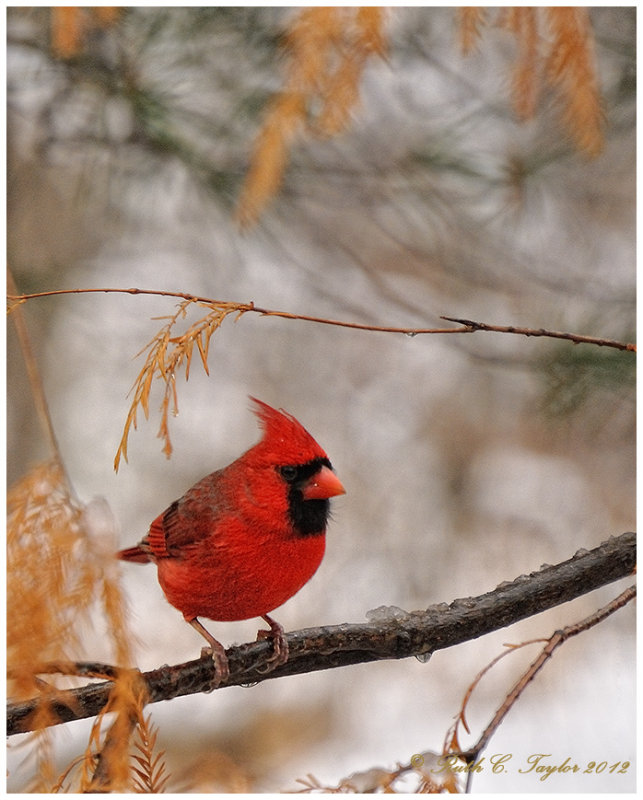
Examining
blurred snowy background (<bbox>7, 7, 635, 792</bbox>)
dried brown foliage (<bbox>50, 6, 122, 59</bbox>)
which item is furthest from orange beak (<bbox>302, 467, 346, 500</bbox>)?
dried brown foliage (<bbox>50, 6, 122, 59</bbox>)

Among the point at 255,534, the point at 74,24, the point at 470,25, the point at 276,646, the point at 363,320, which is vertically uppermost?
the point at 74,24

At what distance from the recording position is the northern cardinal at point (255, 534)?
3.53 feet

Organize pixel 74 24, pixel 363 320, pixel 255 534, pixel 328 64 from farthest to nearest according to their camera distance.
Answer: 1. pixel 363 320
2. pixel 74 24
3. pixel 255 534
4. pixel 328 64

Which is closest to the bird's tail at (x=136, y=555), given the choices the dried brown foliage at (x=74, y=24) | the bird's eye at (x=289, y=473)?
the bird's eye at (x=289, y=473)

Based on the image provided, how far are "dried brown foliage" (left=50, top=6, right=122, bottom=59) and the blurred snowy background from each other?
2.4 inches

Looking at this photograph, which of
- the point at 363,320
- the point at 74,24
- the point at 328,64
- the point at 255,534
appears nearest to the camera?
the point at 328,64

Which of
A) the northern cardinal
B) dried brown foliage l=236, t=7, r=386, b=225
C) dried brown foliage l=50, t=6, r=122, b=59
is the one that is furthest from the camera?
dried brown foliage l=50, t=6, r=122, b=59

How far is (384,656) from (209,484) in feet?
1.12

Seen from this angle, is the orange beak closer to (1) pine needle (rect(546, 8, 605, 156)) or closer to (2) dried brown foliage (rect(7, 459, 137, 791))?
(2) dried brown foliage (rect(7, 459, 137, 791))

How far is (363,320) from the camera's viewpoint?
1.88 metres

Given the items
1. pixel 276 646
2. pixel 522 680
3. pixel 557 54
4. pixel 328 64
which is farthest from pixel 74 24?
pixel 522 680

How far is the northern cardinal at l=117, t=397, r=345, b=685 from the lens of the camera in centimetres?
108

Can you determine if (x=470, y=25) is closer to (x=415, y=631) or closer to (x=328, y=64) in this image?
(x=328, y=64)

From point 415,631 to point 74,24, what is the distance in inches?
41.9
